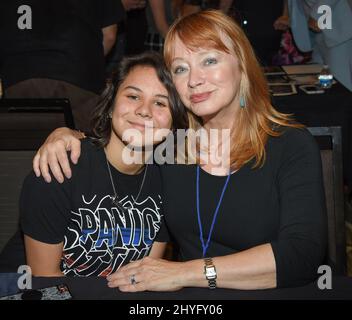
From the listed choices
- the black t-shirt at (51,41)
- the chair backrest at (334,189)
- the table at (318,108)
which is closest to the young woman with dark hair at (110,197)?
the chair backrest at (334,189)

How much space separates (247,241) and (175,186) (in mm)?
294

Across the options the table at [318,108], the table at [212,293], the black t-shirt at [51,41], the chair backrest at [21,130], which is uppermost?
the black t-shirt at [51,41]

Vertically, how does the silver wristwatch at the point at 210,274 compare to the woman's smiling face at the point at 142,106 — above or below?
below

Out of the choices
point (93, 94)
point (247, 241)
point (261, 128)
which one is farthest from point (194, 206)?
point (93, 94)

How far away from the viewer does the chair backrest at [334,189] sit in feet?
6.04

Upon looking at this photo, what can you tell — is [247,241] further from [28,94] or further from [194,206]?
[28,94]

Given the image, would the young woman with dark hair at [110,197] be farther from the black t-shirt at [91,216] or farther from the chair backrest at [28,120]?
the chair backrest at [28,120]

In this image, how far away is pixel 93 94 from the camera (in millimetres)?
2760

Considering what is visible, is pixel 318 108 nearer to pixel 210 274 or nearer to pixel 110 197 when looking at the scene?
pixel 110 197

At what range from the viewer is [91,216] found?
1.70 meters

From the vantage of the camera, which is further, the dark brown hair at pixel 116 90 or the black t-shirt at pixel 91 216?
the dark brown hair at pixel 116 90

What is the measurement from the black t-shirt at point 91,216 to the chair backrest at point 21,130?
24cm

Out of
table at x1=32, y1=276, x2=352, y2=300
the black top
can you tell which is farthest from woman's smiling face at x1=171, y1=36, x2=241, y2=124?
table at x1=32, y1=276, x2=352, y2=300

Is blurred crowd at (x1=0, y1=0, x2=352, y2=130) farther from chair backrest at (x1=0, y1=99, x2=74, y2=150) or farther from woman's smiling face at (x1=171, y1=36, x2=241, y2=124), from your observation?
woman's smiling face at (x1=171, y1=36, x2=241, y2=124)
